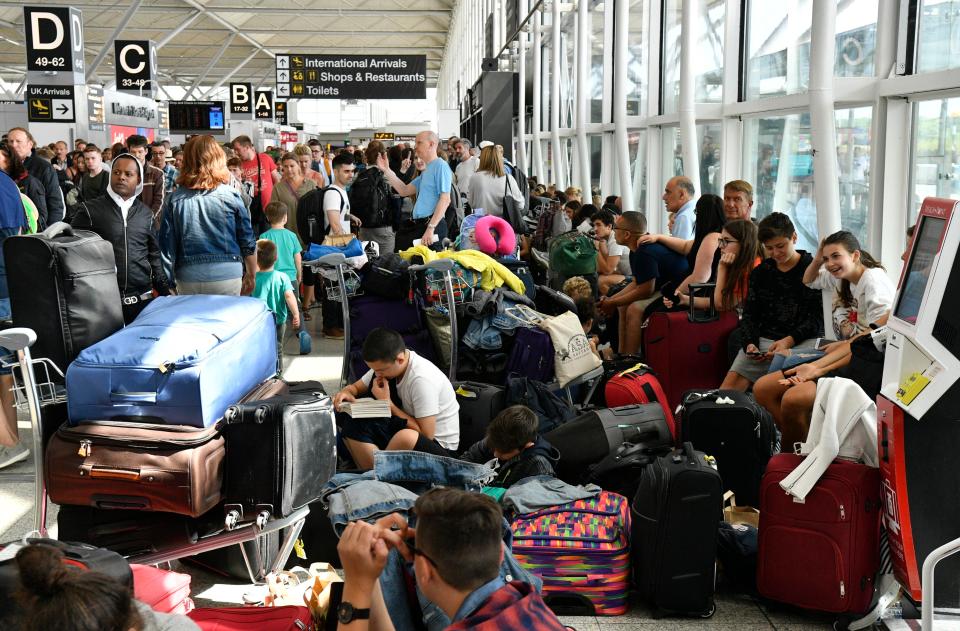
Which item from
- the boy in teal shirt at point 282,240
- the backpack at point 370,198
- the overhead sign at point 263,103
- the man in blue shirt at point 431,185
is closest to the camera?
the boy in teal shirt at point 282,240

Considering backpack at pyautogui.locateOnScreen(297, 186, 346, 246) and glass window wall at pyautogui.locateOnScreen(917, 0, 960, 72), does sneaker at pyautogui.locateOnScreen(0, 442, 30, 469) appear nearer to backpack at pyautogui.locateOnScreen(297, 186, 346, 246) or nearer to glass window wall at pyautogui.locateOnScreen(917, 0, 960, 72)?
backpack at pyautogui.locateOnScreen(297, 186, 346, 246)

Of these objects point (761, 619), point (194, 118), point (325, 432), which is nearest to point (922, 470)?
point (761, 619)

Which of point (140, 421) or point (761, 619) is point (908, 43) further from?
point (140, 421)

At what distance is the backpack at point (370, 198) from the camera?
970cm

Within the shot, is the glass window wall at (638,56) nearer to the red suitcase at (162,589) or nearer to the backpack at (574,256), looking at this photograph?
the backpack at (574,256)

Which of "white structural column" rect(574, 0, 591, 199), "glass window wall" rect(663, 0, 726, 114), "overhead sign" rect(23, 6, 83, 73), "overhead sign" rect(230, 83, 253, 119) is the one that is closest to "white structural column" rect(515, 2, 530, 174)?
"white structural column" rect(574, 0, 591, 199)

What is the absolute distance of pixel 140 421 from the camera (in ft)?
11.4

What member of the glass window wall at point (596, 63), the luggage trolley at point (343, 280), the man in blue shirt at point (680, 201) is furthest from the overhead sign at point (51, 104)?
the man in blue shirt at point (680, 201)

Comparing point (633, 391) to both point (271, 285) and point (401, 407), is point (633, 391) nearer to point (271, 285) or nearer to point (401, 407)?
point (401, 407)

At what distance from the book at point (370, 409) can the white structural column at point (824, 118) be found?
9.75 feet

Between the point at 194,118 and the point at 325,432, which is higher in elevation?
the point at 194,118

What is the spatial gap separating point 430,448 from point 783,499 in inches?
64.8

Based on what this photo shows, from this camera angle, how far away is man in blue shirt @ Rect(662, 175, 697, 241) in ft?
25.5

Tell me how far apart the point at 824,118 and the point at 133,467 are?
179 inches
